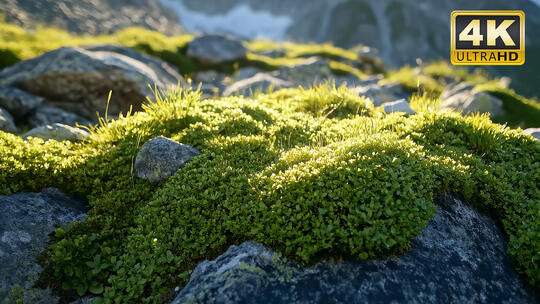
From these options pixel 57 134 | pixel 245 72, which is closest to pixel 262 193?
pixel 57 134

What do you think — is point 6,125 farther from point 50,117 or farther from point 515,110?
point 515,110

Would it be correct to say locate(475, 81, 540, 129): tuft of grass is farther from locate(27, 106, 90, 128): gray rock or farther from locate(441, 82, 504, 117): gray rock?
locate(27, 106, 90, 128): gray rock

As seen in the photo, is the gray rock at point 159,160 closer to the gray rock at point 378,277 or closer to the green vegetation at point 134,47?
the gray rock at point 378,277

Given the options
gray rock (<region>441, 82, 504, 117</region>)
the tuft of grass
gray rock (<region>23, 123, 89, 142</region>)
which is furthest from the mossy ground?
the tuft of grass

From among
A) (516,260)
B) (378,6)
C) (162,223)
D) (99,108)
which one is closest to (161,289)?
(162,223)

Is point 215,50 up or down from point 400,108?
up

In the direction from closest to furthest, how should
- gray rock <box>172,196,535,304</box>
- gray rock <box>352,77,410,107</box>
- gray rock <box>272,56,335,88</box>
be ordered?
gray rock <box>172,196,535,304</box>
gray rock <box>352,77,410,107</box>
gray rock <box>272,56,335,88</box>
